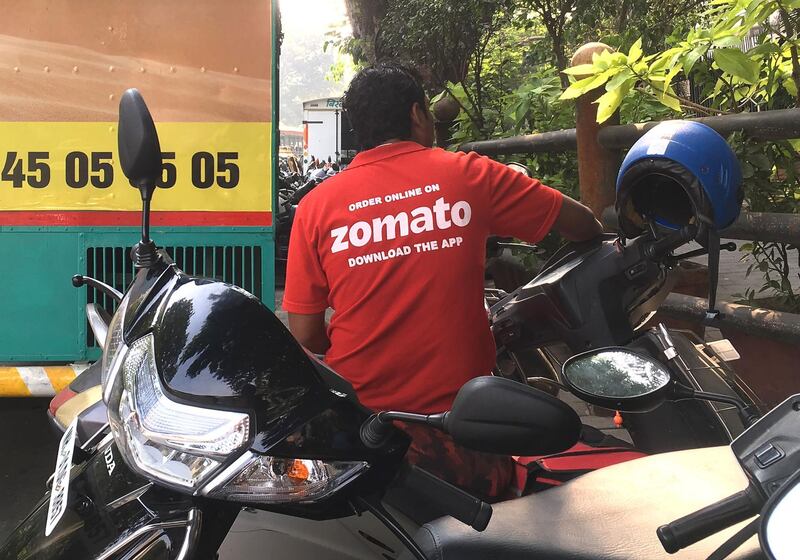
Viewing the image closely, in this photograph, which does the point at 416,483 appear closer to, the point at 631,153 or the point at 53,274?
the point at 631,153

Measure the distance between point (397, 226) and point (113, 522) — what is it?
94 cm

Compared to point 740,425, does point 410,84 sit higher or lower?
higher

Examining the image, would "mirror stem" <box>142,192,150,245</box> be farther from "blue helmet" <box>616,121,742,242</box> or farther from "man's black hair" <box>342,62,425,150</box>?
"blue helmet" <box>616,121,742,242</box>

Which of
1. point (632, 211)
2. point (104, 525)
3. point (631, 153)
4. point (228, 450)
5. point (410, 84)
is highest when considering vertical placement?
point (410, 84)

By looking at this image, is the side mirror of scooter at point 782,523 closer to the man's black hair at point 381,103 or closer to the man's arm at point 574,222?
the man's arm at point 574,222

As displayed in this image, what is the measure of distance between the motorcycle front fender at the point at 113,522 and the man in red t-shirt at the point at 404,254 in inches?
25.9

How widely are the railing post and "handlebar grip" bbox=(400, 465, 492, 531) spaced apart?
280 centimetres

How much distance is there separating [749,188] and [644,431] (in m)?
1.82

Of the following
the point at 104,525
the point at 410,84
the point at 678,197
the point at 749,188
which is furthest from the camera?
the point at 749,188

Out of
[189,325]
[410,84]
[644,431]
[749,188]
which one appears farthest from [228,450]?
[749,188]

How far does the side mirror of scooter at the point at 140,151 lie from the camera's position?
1610 mm

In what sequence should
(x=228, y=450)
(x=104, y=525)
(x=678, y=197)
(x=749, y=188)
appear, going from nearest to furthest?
(x=228, y=450), (x=104, y=525), (x=678, y=197), (x=749, y=188)

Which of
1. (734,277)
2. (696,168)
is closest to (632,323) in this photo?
(696,168)

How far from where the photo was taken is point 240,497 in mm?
1165
